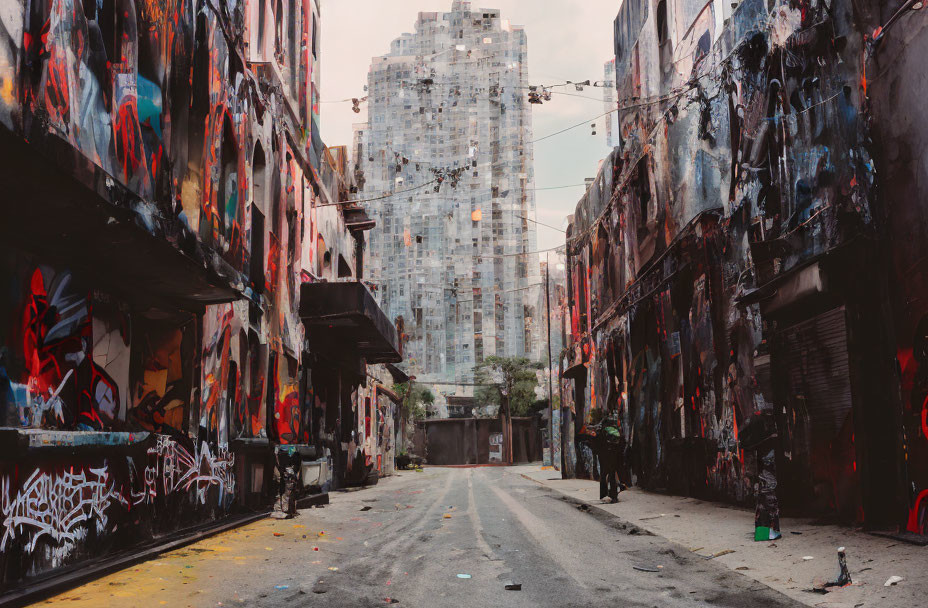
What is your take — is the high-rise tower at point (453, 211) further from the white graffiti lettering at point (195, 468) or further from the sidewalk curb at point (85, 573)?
the sidewalk curb at point (85, 573)

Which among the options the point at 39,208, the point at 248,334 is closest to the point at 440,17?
the point at 248,334

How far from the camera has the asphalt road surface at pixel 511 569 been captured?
5.84 m

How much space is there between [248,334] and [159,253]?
6120mm

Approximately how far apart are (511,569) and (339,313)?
1211 centimetres

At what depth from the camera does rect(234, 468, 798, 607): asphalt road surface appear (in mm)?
5844

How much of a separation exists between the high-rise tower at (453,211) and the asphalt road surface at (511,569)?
80397mm

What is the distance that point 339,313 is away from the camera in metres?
18.6

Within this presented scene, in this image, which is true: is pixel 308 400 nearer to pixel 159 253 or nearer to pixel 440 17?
pixel 159 253

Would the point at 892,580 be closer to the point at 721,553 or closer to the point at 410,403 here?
the point at 721,553

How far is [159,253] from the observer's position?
8.11m

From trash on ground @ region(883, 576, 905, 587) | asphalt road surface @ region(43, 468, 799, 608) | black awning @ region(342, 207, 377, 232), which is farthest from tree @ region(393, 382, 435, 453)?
trash on ground @ region(883, 576, 905, 587)

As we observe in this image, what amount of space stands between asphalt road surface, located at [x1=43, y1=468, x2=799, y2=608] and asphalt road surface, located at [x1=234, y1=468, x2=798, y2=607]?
0.5 inches

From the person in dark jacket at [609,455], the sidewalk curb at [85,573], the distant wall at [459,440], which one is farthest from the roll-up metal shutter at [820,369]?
the distant wall at [459,440]

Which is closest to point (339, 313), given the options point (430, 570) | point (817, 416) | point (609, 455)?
point (609, 455)
